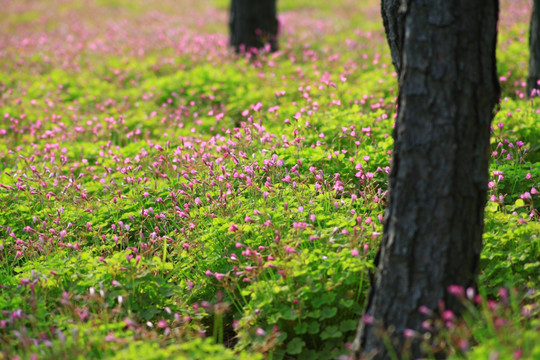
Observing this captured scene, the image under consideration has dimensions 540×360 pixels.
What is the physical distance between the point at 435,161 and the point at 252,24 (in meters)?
8.52

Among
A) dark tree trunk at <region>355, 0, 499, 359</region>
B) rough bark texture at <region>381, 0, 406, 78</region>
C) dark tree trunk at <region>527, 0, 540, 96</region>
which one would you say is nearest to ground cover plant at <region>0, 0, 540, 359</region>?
dark tree trunk at <region>355, 0, 499, 359</region>

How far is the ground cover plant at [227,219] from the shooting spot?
3381 millimetres

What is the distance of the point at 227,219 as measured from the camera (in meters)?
4.41

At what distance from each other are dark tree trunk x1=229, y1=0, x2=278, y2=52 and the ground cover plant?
3.69ft

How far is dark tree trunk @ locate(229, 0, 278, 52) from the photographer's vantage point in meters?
10.7

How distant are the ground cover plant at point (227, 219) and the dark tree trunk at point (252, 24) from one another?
3.69 feet

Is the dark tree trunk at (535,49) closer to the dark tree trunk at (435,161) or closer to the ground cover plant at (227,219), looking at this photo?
the ground cover plant at (227,219)

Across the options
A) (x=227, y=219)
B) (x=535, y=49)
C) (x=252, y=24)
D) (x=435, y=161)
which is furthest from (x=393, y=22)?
(x=252, y=24)

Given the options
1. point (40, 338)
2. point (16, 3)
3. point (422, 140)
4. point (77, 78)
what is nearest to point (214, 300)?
point (40, 338)

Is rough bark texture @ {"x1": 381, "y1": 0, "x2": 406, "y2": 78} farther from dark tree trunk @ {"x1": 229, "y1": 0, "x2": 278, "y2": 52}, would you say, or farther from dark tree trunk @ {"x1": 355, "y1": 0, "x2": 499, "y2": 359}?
dark tree trunk @ {"x1": 229, "y1": 0, "x2": 278, "y2": 52}

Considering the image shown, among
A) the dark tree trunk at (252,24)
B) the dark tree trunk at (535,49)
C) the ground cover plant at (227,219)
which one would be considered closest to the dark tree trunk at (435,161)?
the ground cover plant at (227,219)

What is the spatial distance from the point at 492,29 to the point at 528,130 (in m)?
2.95

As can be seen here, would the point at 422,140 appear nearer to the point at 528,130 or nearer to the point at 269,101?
the point at 528,130

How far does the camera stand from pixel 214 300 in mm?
4152
